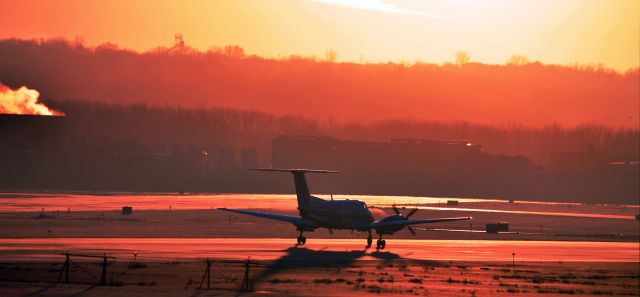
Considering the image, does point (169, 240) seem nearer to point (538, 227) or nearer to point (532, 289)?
point (532, 289)

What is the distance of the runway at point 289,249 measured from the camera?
92375 millimetres

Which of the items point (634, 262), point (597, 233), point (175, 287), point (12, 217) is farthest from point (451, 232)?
point (175, 287)

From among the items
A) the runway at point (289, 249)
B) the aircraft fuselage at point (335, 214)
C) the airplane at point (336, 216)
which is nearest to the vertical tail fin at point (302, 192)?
the airplane at point (336, 216)

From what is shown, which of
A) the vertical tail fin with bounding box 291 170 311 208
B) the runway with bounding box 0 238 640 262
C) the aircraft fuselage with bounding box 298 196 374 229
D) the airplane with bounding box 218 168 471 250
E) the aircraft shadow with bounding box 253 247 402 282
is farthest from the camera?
the vertical tail fin with bounding box 291 170 311 208

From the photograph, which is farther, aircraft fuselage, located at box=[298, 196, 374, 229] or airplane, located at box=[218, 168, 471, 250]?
airplane, located at box=[218, 168, 471, 250]

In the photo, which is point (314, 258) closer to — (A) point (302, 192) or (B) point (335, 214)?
(B) point (335, 214)

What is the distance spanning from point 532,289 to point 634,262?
3331cm

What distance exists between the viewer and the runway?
92.4m

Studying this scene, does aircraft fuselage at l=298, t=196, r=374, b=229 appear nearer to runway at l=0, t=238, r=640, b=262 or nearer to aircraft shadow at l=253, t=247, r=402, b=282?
runway at l=0, t=238, r=640, b=262

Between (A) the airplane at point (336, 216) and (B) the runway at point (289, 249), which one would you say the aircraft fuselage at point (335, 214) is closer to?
(A) the airplane at point (336, 216)

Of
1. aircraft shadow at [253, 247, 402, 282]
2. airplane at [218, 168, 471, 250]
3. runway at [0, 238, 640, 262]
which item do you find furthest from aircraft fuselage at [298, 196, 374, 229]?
aircraft shadow at [253, 247, 402, 282]

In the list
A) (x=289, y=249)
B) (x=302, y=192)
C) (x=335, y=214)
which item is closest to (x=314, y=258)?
(x=289, y=249)

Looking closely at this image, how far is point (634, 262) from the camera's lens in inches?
4112

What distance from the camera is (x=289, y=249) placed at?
10381 centimetres
